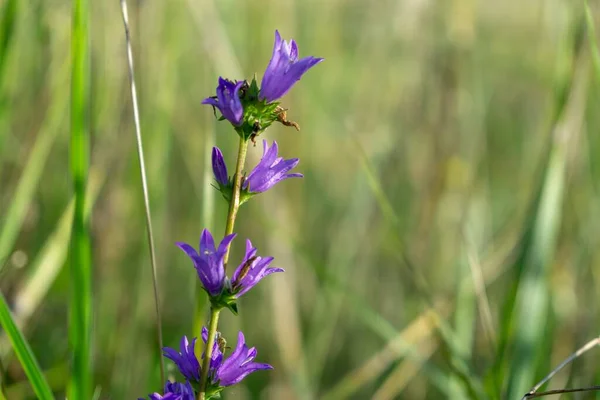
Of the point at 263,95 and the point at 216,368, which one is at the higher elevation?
the point at 263,95

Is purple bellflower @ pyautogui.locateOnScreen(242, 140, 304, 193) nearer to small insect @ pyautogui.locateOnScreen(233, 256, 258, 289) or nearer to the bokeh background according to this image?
small insect @ pyautogui.locateOnScreen(233, 256, 258, 289)

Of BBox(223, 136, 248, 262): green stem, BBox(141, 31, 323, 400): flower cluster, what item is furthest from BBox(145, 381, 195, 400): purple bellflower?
BBox(223, 136, 248, 262): green stem


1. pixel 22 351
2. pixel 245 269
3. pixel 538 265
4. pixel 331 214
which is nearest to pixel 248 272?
pixel 245 269

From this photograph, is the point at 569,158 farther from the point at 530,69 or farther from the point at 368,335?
the point at 530,69

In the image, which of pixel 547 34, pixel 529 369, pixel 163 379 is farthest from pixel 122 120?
pixel 547 34

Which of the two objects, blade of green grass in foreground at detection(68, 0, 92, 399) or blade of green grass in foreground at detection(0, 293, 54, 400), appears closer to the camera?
blade of green grass in foreground at detection(0, 293, 54, 400)

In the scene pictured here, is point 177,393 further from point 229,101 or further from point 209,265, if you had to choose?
point 229,101

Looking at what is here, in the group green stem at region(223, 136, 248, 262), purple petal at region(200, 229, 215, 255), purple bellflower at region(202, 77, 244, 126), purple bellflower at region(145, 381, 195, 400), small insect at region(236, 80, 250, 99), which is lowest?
purple bellflower at region(145, 381, 195, 400)
